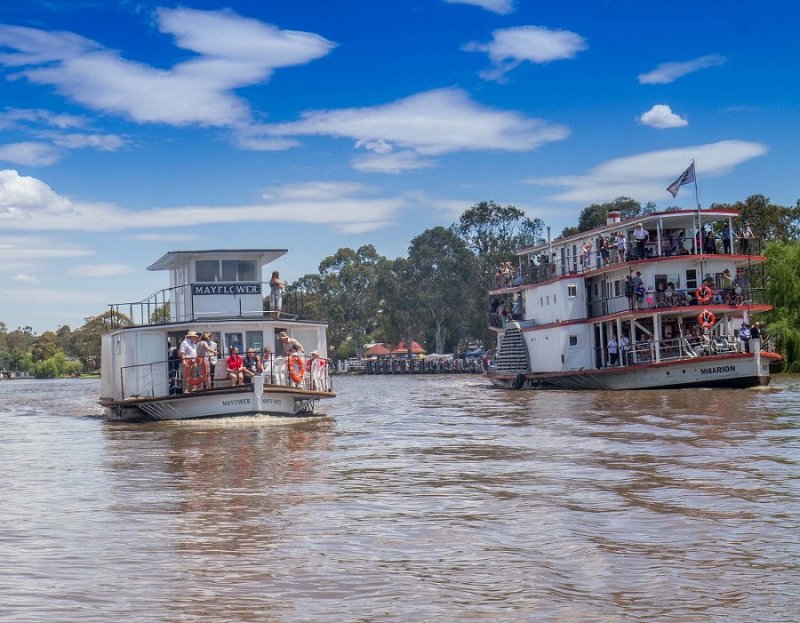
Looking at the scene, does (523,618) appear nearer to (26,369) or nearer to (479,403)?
(479,403)

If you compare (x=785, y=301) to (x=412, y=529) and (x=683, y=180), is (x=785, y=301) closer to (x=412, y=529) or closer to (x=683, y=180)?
(x=683, y=180)

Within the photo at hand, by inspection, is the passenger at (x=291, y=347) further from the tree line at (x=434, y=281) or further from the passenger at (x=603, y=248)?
the tree line at (x=434, y=281)

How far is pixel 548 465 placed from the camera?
16469 millimetres

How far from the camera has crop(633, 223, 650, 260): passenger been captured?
4041 cm

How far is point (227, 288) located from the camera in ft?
101

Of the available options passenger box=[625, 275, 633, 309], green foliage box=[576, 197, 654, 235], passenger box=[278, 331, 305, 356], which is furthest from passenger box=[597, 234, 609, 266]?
green foliage box=[576, 197, 654, 235]

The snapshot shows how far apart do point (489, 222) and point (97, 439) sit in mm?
84697

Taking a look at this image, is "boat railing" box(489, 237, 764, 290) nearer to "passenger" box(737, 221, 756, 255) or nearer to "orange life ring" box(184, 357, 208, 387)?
"passenger" box(737, 221, 756, 255)

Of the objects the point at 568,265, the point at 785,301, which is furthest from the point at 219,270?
the point at 785,301

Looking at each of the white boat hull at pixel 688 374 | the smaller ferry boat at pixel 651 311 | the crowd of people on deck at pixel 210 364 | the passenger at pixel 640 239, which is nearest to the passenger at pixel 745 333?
the smaller ferry boat at pixel 651 311

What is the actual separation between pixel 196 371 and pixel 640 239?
20.7 metres

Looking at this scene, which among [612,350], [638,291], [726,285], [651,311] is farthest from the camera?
[612,350]

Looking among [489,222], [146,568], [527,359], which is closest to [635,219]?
[527,359]

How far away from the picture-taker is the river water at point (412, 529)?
26.7 feet
